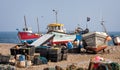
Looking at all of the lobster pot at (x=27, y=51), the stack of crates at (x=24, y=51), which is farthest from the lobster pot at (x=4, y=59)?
the lobster pot at (x=27, y=51)

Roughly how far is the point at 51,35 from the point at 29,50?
32.9ft

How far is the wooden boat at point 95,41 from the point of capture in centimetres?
2848

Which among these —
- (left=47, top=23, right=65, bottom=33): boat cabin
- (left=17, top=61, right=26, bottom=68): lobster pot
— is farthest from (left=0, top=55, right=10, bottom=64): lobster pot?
(left=47, top=23, right=65, bottom=33): boat cabin

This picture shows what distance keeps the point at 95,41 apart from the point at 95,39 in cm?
19

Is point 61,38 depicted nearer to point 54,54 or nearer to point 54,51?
point 54,54

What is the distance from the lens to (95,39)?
2842 cm

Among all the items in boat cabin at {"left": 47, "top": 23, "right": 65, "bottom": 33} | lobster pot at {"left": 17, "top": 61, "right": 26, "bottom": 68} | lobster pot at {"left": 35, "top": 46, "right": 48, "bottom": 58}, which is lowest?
lobster pot at {"left": 17, "top": 61, "right": 26, "bottom": 68}

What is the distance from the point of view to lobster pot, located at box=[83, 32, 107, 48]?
28.5 m

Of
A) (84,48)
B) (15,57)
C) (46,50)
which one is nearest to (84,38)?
(84,48)

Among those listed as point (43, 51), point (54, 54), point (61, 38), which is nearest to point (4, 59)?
point (43, 51)

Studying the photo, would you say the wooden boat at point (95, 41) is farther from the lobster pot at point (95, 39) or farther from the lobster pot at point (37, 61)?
the lobster pot at point (37, 61)

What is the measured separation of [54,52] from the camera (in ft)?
73.3

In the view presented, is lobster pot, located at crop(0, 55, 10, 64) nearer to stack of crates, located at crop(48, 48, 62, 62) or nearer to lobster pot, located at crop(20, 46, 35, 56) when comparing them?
lobster pot, located at crop(20, 46, 35, 56)

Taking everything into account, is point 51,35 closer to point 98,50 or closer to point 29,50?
point 98,50
